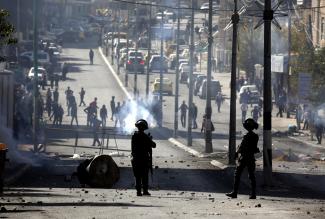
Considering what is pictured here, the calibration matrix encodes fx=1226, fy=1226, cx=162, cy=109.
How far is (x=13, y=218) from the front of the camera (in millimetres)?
19531

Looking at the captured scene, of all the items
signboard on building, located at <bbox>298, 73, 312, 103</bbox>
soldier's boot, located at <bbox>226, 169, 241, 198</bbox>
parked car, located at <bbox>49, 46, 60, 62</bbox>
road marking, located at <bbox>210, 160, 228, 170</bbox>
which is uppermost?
parked car, located at <bbox>49, 46, 60, 62</bbox>

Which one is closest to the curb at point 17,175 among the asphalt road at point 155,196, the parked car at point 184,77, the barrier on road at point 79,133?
the asphalt road at point 155,196

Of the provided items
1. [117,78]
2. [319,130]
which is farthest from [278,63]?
[319,130]

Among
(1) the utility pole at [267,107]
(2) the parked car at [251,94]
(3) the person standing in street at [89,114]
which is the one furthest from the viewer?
(2) the parked car at [251,94]

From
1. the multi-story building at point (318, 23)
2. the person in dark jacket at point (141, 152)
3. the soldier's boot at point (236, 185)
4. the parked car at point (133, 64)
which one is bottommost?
the soldier's boot at point (236, 185)

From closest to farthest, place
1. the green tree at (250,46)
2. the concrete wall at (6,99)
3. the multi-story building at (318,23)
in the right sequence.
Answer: the concrete wall at (6,99)
the multi-story building at (318,23)
the green tree at (250,46)

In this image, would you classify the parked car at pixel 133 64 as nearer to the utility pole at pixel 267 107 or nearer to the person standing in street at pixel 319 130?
the person standing in street at pixel 319 130

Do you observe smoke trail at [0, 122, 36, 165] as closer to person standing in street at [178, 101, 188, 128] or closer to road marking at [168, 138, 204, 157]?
road marking at [168, 138, 204, 157]

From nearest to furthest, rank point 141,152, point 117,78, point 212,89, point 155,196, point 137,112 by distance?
point 141,152
point 155,196
point 137,112
point 212,89
point 117,78

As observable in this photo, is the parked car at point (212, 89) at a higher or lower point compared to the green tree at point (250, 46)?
lower

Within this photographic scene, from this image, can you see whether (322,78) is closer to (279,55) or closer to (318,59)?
(318,59)

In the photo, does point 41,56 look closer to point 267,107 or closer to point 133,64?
point 133,64

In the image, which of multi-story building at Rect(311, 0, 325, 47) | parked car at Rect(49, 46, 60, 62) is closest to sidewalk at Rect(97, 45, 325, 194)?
multi-story building at Rect(311, 0, 325, 47)

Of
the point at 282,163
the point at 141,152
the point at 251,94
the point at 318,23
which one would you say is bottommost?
the point at 282,163
